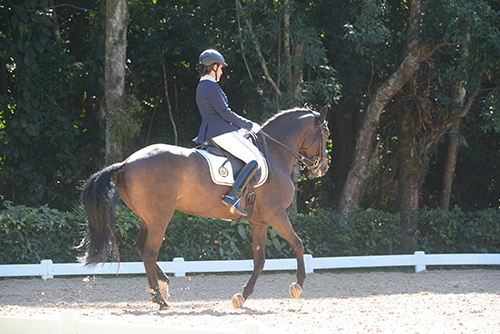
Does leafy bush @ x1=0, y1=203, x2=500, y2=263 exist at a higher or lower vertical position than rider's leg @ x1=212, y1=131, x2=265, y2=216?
lower

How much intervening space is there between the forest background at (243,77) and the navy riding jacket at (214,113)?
17.6 ft

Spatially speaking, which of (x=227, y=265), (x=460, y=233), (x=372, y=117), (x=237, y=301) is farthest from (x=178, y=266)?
(x=460, y=233)

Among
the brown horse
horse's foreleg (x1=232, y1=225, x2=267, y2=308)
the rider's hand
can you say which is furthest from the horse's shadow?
the rider's hand

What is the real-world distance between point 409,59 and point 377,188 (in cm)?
443

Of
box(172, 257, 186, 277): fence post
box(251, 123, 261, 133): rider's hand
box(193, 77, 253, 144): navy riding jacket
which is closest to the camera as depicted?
box(193, 77, 253, 144): navy riding jacket

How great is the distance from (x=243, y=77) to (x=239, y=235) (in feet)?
16.0

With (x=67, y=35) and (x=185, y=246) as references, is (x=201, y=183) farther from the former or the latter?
(x=67, y=35)

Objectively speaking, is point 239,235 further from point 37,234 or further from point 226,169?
point 226,169

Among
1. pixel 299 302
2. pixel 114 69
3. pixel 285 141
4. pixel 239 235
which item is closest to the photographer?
pixel 285 141

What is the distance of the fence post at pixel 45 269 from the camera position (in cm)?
865

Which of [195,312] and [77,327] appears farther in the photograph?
[195,312]

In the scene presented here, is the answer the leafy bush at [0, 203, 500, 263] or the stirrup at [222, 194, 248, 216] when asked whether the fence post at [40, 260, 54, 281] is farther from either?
the stirrup at [222, 194, 248, 216]

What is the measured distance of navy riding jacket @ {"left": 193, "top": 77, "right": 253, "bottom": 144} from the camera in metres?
5.95

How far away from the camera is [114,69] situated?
36.2 ft
